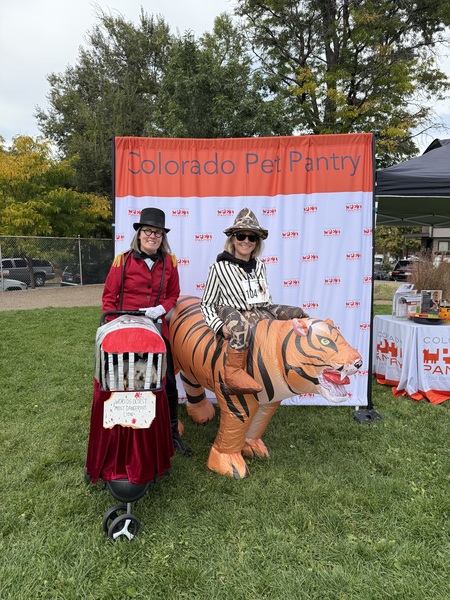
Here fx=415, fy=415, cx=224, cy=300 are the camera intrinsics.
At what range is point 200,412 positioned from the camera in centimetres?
402

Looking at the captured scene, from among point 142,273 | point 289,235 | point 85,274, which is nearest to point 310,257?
point 289,235

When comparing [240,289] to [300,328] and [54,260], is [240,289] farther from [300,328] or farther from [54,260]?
[54,260]

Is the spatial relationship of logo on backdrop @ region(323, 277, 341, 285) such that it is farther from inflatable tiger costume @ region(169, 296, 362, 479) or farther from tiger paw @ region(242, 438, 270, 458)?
tiger paw @ region(242, 438, 270, 458)

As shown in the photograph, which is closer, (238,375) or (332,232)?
(238,375)

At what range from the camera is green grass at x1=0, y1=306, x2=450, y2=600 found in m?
2.11

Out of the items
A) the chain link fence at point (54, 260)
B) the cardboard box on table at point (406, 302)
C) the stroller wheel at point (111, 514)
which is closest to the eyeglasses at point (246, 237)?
the stroller wheel at point (111, 514)

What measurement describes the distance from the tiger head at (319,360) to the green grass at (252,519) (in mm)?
824

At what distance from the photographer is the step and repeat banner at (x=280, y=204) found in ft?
13.2

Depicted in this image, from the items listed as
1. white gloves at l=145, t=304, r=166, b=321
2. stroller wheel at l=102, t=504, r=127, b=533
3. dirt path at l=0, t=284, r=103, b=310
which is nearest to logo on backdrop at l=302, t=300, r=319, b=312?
white gloves at l=145, t=304, r=166, b=321

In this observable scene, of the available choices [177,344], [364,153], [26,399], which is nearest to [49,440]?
[26,399]

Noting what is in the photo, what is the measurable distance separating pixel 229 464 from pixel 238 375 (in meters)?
0.79

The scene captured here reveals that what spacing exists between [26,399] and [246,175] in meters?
3.32

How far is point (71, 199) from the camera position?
13719 millimetres

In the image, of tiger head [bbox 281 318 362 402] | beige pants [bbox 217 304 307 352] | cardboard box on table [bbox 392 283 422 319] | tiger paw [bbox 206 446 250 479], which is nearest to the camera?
tiger head [bbox 281 318 362 402]
